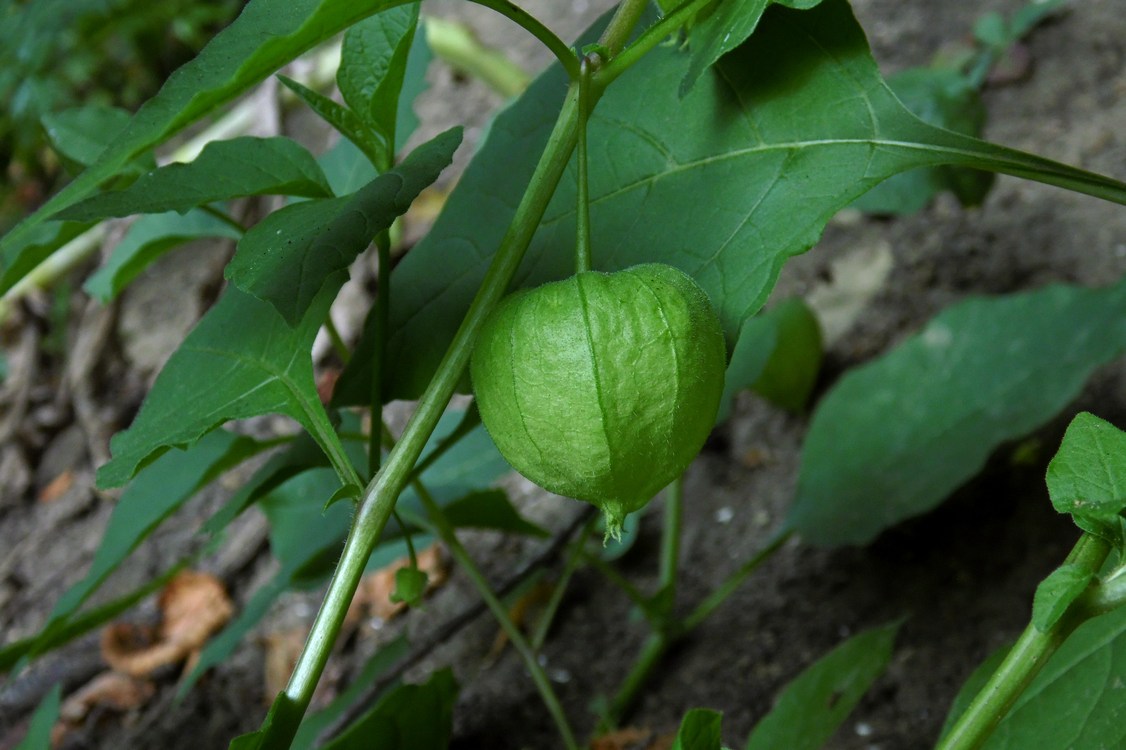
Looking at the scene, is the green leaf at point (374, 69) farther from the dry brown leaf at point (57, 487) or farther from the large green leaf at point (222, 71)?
the dry brown leaf at point (57, 487)

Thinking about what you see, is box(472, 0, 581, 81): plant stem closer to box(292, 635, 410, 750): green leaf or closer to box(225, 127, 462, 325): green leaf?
box(225, 127, 462, 325): green leaf

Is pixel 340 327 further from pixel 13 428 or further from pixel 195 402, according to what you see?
pixel 195 402

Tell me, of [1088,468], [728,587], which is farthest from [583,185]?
[728,587]

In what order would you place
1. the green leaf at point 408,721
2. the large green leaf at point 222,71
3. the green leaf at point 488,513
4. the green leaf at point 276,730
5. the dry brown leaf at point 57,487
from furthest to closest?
the dry brown leaf at point 57,487, the green leaf at point 488,513, the green leaf at point 408,721, the green leaf at point 276,730, the large green leaf at point 222,71

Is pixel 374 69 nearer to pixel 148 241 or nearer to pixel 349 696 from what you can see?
pixel 148 241

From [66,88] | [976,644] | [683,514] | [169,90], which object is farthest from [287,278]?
[66,88]

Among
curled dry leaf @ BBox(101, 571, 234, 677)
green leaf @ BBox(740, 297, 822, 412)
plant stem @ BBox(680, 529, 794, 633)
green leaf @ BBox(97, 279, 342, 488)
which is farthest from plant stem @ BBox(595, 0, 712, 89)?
curled dry leaf @ BBox(101, 571, 234, 677)

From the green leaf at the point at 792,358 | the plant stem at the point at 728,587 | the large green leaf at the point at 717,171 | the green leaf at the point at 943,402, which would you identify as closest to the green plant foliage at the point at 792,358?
the green leaf at the point at 792,358
